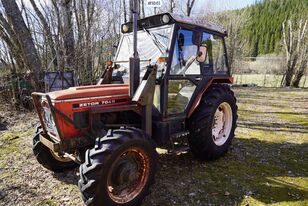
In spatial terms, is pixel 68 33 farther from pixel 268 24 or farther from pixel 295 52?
pixel 268 24

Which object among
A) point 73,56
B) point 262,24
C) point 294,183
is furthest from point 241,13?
point 262,24

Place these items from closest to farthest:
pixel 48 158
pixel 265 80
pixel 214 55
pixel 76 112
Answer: pixel 76 112, pixel 48 158, pixel 214 55, pixel 265 80

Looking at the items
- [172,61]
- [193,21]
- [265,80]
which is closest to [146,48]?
[172,61]

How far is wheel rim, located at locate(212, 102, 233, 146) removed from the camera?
4.14 metres

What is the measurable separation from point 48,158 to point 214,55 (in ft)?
9.69

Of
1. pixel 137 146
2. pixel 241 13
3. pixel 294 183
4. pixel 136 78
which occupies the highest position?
pixel 241 13

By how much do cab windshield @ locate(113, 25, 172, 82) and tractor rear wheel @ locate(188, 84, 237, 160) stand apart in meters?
1.01

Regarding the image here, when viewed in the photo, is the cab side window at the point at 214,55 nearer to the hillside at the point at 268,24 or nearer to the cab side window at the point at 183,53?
the cab side window at the point at 183,53

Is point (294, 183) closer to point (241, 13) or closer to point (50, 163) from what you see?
point (50, 163)

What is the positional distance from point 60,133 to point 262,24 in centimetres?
5845

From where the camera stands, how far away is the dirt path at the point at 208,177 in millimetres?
2891

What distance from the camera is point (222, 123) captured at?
4.25 meters

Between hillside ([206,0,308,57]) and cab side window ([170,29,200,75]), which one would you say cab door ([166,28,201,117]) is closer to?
cab side window ([170,29,200,75])

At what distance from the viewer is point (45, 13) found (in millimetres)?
8289
